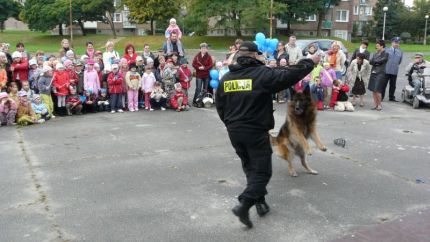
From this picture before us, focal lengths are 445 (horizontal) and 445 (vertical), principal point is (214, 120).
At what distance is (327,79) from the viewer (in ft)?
39.9

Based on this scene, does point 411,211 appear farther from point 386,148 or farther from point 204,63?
point 204,63

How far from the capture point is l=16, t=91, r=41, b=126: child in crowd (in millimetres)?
10422

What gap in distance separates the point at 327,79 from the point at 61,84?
276 inches

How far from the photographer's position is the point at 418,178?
6.39m

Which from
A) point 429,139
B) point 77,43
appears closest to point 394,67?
point 429,139

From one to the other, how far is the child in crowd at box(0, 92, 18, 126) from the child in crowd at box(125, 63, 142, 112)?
284 cm

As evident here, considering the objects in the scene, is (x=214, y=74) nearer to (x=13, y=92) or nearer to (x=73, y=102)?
(x=73, y=102)

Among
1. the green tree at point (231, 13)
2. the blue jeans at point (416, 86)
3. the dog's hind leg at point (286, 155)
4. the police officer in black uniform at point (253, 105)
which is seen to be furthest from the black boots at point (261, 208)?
the green tree at point (231, 13)

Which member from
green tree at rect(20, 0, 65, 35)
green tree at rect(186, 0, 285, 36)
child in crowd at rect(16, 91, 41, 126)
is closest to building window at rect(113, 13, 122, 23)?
green tree at rect(20, 0, 65, 35)

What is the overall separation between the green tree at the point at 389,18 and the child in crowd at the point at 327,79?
194ft

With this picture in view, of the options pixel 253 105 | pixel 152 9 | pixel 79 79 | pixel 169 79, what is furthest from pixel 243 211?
pixel 152 9

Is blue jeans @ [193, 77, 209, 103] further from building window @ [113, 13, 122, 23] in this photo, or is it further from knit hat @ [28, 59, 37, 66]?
building window @ [113, 13, 122, 23]

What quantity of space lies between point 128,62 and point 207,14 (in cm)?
→ 3269

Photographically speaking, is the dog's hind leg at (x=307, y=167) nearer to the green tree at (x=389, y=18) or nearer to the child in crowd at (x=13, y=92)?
the child in crowd at (x=13, y=92)
